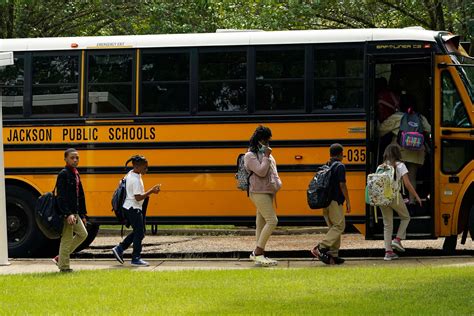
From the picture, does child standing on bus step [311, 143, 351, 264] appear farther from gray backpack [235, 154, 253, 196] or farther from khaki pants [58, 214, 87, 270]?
khaki pants [58, 214, 87, 270]

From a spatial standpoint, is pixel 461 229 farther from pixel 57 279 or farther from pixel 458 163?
pixel 57 279

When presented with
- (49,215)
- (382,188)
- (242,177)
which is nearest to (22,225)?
(49,215)

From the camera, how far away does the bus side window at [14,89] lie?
16938mm

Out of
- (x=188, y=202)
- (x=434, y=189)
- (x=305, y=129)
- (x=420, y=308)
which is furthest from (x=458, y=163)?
(x=420, y=308)

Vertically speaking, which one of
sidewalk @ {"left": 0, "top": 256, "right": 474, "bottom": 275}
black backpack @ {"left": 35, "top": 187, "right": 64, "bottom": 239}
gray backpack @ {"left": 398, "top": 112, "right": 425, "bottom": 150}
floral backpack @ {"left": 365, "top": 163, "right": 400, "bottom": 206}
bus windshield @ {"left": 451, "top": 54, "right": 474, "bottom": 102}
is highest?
bus windshield @ {"left": 451, "top": 54, "right": 474, "bottom": 102}

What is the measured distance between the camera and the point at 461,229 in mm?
16000

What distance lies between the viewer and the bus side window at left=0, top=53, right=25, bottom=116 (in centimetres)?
1694

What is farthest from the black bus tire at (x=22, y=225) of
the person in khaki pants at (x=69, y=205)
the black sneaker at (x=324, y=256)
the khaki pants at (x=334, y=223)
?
the khaki pants at (x=334, y=223)

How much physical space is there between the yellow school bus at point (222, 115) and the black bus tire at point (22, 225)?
0.8 inches

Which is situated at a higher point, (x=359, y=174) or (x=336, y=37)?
(x=336, y=37)

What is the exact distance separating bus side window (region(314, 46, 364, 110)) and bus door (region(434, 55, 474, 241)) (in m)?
1.03

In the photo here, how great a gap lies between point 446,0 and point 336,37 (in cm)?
521

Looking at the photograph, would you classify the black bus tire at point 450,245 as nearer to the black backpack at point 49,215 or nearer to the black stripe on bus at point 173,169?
the black stripe on bus at point 173,169

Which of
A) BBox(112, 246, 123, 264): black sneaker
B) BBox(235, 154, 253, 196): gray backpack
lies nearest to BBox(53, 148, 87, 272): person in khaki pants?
BBox(112, 246, 123, 264): black sneaker
